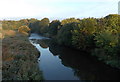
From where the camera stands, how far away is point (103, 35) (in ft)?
69.5

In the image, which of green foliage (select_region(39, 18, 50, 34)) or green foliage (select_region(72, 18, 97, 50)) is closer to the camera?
green foliage (select_region(72, 18, 97, 50))

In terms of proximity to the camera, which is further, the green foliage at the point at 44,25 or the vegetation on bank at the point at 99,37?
the green foliage at the point at 44,25

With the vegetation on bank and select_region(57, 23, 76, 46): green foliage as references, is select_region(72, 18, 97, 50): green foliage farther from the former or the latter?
select_region(57, 23, 76, 46): green foliage

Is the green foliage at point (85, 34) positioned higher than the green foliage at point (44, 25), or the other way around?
the green foliage at point (85, 34)

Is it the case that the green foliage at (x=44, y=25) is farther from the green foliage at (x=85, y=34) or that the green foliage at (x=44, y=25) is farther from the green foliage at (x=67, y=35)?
the green foliage at (x=85, y=34)

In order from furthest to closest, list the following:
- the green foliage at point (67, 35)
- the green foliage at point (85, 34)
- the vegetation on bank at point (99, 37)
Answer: the green foliage at point (67, 35) < the green foliage at point (85, 34) < the vegetation on bank at point (99, 37)

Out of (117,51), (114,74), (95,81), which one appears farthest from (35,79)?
(117,51)

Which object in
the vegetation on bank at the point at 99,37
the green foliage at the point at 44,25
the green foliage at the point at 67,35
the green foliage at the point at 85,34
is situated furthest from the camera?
the green foliage at the point at 44,25

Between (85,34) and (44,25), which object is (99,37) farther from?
(44,25)

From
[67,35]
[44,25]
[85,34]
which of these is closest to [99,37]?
[85,34]

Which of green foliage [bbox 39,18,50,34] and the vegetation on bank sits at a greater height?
the vegetation on bank

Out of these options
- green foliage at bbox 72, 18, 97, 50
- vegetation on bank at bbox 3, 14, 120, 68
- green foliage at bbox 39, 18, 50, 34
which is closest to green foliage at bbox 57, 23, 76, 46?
vegetation on bank at bbox 3, 14, 120, 68

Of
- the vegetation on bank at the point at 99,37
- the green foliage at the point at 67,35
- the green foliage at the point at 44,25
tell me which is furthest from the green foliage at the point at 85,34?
the green foliage at the point at 44,25

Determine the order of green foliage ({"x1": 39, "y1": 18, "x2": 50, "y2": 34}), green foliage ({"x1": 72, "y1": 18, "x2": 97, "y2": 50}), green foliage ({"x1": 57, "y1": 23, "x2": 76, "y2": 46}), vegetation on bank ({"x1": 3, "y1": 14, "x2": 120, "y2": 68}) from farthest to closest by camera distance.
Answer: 1. green foliage ({"x1": 39, "y1": 18, "x2": 50, "y2": 34})
2. green foliage ({"x1": 57, "y1": 23, "x2": 76, "y2": 46})
3. green foliage ({"x1": 72, "y1": 18, "x2": 97, "y2": 50})
4. vegetation on bank ({"x1": 3, "y1": 14, "x2": 120, "y2": 68})
